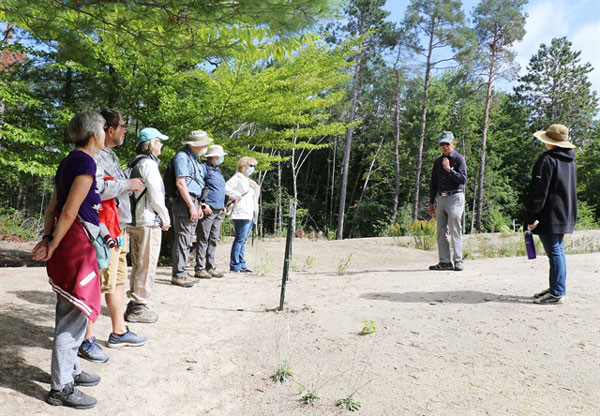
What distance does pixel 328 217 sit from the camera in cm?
3947

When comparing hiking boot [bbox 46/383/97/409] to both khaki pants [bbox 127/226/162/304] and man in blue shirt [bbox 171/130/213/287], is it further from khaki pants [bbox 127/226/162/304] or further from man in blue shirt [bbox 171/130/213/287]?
man in blue shirt [bbox 171/130/213/287]

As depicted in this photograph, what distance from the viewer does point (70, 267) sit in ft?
8.74

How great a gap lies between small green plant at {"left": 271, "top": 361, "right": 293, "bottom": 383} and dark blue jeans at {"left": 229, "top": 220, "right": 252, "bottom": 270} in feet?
13.3

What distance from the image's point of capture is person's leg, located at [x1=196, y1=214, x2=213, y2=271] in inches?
255

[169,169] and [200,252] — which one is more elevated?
[169,169]

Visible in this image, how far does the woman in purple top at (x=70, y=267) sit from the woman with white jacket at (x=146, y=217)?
1317mm

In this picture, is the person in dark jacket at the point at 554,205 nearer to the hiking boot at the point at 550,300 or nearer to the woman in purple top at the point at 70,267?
the hiking boot at the point at 550,300

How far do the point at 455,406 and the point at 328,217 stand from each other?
36625 mm

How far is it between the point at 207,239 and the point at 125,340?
2988 millimetres

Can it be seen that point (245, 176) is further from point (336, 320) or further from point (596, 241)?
point (596, 241)

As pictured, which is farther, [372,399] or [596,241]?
[596,241]

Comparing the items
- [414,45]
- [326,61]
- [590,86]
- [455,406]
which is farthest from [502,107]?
[455,406]

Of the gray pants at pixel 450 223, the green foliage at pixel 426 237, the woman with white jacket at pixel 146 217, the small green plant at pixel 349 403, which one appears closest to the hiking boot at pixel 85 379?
the woman with white jacket at pixel 146 217

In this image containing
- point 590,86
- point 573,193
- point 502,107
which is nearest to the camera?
point 573,193
